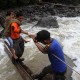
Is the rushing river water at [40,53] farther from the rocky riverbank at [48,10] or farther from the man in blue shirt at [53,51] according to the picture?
the man in blue shirt at [53,51]

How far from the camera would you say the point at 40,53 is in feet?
34.3

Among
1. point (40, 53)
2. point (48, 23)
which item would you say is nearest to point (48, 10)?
point (48, 23)

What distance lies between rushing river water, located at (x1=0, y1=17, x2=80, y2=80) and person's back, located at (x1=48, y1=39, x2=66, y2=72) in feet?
7.74

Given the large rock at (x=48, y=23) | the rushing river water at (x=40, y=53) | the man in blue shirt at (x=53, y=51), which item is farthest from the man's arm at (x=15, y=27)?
the large rock at (x=48, y=23)

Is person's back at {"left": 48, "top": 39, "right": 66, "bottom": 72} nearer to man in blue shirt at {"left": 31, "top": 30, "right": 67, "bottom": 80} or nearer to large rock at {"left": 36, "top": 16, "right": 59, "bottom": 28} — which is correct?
man in blue shirt at {"left": 31, "top": 30, "right": 67, "bottom": 80}

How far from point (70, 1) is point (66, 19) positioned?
531 centimetres

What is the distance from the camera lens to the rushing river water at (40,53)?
8875 millimetres

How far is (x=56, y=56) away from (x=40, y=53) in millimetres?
4552

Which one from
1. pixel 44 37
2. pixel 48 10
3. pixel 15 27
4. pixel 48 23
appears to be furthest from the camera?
pixel 48 10

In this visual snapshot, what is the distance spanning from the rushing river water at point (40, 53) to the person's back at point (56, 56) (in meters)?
2.36

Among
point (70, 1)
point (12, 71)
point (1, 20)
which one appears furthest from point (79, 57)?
point (70, 1)

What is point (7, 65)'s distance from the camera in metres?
9.37

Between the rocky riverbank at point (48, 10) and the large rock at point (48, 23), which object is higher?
the large rock at point (48, 23)

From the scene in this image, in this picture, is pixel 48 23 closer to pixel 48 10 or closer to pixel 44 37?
pixel 48 10
